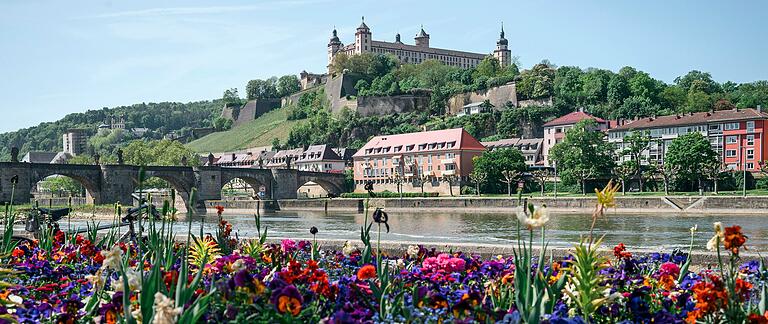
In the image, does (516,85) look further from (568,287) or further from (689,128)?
(568,287)

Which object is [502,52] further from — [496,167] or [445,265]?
[445,265]

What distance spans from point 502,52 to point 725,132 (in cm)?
11011

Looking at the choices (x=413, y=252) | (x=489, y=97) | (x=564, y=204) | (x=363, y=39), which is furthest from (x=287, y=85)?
(x=413, y=252)

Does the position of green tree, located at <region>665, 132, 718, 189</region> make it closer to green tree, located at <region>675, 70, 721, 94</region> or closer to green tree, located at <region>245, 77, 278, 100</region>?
green tree, located at <region>675, 70, 721, 94</region>

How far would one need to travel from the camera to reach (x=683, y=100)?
11188 centimetres

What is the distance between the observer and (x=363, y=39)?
170 meters

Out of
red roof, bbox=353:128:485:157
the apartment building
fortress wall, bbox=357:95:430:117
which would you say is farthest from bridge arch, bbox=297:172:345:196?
fortress wall, bbox=357:95:430:117

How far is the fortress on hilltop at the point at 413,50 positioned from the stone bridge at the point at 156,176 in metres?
84.5

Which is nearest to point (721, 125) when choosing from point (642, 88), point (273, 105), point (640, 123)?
Result: point (640, 123)

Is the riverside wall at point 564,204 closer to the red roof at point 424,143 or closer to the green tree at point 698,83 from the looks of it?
the red roof at point 424,143

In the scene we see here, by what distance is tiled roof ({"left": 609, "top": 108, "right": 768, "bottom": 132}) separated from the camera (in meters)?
73.1

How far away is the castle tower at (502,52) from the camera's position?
598 ft

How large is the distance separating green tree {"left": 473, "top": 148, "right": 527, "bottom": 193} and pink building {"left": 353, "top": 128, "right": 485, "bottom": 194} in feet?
16.8

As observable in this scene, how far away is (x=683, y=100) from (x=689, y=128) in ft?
120
